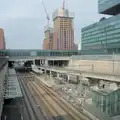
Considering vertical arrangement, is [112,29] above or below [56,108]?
above

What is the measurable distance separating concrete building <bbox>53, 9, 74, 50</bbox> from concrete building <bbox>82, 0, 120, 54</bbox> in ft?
129

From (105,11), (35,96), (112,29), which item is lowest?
(35,96)

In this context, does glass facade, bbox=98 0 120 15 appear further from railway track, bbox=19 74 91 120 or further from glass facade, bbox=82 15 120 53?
railway track, bbox=19 74 91 120

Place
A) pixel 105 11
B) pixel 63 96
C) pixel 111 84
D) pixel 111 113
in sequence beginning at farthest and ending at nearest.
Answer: pixel 105 11, pixel 111 84, pixel 63 96, pixel 111 113

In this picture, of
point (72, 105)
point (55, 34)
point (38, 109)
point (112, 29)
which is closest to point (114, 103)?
point (72, 105)

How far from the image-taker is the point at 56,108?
3894cm

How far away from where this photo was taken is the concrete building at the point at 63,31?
190 meters

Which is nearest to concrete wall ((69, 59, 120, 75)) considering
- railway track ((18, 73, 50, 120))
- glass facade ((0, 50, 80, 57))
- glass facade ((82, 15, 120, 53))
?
glass facade ((82, 15, 120, 53))

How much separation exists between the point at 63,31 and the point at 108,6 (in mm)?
68039

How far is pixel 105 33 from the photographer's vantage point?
126938mm

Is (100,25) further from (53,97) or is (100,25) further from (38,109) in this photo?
(38,109)

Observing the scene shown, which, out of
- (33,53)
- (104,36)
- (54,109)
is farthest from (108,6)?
(54,109)

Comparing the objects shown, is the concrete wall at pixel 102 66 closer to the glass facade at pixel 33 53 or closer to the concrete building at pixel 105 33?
the concrete building at pixel 105 33

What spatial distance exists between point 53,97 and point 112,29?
258ft
